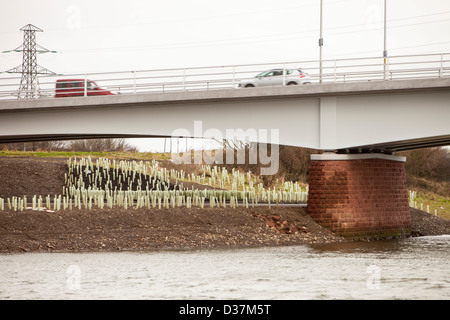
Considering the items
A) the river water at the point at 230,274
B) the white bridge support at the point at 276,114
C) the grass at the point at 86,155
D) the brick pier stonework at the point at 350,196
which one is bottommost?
the river water at the point at 230,274

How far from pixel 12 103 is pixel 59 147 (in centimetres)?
4320

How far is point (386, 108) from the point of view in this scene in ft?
97.6

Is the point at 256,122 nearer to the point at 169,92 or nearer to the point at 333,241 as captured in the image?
the point at 169,92

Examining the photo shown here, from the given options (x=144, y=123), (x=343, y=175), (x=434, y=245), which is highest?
(x=144, y=123)

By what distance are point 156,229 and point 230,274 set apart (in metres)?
8.92

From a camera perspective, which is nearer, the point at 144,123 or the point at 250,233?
the point at 250,233

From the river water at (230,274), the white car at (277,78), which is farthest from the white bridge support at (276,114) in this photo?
the river water at (230,274)

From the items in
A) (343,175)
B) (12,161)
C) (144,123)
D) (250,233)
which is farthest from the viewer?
(12,161)

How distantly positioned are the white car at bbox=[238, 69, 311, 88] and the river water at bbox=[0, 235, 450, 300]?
10.2m

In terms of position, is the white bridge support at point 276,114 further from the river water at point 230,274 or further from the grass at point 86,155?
the grass at point 86,155

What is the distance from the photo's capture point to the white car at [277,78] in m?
33.4

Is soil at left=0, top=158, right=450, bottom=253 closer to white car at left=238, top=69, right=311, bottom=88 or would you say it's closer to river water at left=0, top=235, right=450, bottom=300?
river water at left=0, top=235, right=450, bottom=300

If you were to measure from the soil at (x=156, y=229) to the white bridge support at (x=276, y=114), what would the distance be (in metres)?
3.50

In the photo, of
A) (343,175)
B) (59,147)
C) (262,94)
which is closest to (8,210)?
(262,94)
